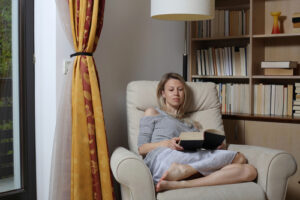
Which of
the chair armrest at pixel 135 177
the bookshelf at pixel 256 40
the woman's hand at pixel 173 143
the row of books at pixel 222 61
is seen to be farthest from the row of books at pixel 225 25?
the chair armrest at pixel 135 177

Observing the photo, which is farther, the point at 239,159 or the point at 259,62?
the point at 259,62

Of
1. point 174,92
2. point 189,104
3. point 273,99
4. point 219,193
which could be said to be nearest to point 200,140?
point 219,193

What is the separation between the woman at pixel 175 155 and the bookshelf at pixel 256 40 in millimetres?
807

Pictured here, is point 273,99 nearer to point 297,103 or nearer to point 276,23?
point 297,103

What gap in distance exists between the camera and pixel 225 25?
12.0 ft

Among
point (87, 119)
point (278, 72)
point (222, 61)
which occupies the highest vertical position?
point (222, 61)

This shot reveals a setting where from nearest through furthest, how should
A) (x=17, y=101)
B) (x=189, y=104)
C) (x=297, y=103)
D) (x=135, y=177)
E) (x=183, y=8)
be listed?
(x=135, y=177) → (x=17, y=101) → (x=183, y=8) → (x=189, y=104) → (x=297, y=103)

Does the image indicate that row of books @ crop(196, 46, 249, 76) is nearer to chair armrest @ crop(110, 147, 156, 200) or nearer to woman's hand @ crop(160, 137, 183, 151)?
woman's hand @ crop(160, 137, 183, 151)

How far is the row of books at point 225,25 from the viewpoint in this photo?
3.58 metres

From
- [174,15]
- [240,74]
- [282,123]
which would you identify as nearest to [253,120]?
[282,123]

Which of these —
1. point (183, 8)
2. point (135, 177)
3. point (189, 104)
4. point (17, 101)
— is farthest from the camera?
point (189, 104)

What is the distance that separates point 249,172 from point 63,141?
3.70ft

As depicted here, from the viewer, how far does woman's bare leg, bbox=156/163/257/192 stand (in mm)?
2191

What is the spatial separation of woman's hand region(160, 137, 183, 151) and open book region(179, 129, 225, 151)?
5 centimetres
